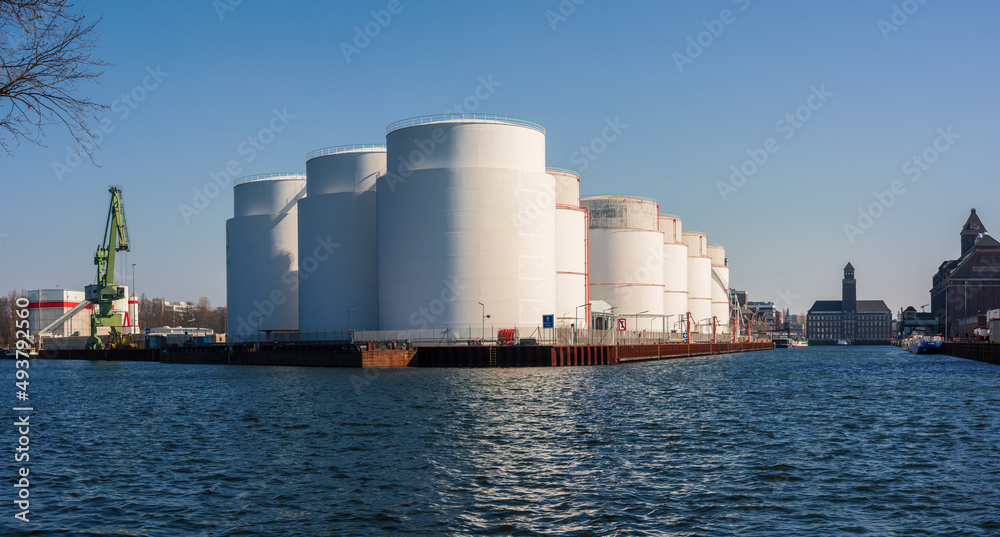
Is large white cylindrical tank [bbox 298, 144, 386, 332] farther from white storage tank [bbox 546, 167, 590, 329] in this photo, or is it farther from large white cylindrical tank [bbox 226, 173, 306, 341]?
white storage tank [bbox 546, 167, 590, 329]

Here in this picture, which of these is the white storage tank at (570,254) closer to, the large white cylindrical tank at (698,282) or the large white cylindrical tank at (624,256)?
the large white cylindrical tank at (624,256)

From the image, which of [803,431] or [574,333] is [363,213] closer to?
[574,333]

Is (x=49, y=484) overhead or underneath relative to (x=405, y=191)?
underneath

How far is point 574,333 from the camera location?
89750mm

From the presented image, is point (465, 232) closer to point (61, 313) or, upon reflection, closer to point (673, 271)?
point (673, 271)

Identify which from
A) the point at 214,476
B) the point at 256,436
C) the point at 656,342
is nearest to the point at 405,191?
the point at 656,342

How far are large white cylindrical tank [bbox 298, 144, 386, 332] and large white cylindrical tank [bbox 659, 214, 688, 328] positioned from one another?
62905 millimetres

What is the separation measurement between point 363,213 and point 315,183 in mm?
8092

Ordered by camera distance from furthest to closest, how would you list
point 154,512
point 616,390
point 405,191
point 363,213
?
1. point 363,213
2. point 405,191
3. point 616,390
4. point 154,512

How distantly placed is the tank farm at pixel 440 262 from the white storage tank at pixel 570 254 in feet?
0.61

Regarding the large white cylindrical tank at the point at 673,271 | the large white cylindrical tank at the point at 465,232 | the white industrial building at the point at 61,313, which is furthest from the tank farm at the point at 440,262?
the white industrial building at the point at 61,313

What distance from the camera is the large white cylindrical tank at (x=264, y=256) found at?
114m

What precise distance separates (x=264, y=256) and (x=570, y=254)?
1617 inches

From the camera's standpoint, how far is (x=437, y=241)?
84688 mm
